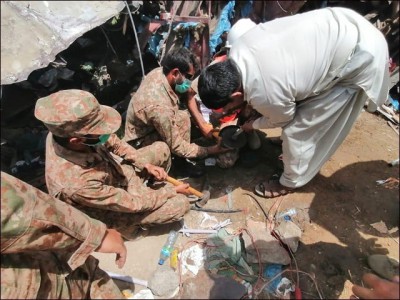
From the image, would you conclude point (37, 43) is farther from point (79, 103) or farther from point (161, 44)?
point (161, 44)

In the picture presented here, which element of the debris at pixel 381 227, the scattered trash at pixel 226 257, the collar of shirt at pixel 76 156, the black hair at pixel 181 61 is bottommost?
the debris at pixel 381 227

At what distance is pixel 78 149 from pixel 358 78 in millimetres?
2823

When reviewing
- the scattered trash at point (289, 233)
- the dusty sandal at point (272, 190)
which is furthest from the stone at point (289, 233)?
the dusty sandal at point (272, 190)

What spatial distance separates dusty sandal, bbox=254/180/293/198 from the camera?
4121 millimetres

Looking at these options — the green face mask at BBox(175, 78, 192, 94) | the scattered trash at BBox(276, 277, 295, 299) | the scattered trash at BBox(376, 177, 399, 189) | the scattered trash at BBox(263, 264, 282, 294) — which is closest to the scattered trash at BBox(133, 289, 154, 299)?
the scattered trash at BBox(263, 264, 282, 294)

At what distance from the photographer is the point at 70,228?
2.28 meters

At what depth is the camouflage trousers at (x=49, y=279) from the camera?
2086 millimetres

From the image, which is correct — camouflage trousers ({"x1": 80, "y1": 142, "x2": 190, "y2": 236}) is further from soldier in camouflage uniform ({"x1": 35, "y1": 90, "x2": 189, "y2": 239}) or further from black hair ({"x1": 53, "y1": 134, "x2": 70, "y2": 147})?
black hair ({"x1": 53, "y1": 134, "x2": 70, "y2": 147})

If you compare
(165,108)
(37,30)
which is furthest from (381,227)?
(37,30)

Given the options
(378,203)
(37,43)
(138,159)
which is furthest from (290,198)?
(37,43)

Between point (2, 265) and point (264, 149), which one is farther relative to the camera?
point (264, 149)

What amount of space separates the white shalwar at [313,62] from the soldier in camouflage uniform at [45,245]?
1.89 metres

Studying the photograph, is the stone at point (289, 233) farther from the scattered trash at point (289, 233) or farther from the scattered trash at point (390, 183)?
the scattered trash at point (390, 183)

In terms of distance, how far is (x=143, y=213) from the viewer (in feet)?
12.2
